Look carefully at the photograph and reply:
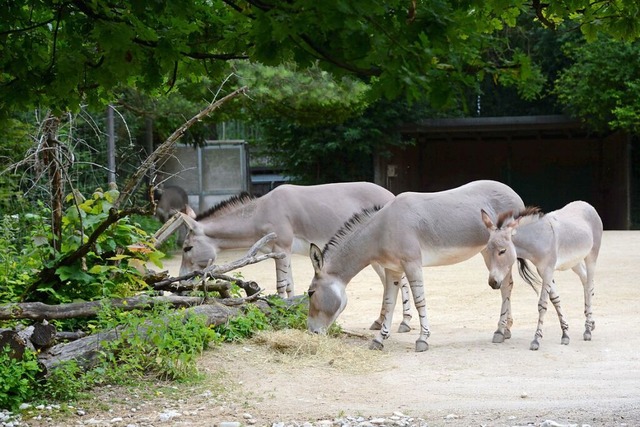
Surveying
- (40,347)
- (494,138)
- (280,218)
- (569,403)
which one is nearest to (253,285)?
(280,218)

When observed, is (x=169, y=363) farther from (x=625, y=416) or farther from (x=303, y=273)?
(x=303, y=273)

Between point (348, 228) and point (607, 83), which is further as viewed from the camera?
point (607, 83)

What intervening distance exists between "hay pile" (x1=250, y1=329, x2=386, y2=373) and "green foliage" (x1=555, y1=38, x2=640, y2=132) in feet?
52.8

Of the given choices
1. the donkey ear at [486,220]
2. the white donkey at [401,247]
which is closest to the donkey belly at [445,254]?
the white donkey at [401,247]

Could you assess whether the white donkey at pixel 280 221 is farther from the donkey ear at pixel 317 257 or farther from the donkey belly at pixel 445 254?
the donkey belly at pixel 445 254

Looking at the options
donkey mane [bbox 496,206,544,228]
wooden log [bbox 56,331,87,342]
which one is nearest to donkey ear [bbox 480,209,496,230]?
donkey mane [bbox 496,206,544,228]

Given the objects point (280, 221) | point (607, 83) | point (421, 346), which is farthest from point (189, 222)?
point (607, 83)

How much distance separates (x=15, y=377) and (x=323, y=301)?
351 cm

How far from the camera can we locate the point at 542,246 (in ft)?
29.2

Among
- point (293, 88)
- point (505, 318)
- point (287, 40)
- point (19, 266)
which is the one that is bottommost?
point (505, 318)

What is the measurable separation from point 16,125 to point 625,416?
11338 mm

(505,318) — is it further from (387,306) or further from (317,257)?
(317,257)

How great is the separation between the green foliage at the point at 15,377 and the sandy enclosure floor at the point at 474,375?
1.53 meters

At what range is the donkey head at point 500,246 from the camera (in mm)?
8617
